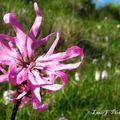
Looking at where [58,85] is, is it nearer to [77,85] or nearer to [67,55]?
[67,55]

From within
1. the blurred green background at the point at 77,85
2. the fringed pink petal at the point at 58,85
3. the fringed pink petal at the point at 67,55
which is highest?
the fringed pink petal at the point at 67,55

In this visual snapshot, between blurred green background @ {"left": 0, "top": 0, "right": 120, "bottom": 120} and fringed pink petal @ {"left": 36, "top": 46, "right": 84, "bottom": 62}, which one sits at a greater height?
fringed pink petal @ {"left": 36, "top": 46, "right": 84, "bottom": 62}

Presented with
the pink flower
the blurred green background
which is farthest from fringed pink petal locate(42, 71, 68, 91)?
the blurred green background

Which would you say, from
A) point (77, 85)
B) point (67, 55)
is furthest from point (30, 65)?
point (77, 85)

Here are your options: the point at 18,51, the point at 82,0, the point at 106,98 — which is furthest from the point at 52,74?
the point at 82,0

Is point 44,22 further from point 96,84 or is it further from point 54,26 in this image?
point 54,26

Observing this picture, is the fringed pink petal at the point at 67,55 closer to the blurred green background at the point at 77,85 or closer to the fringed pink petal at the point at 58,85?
the fringed pink petal at the point at 58,85

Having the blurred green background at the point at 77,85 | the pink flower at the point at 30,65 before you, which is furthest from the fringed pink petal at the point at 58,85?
the blurred green background at the point at 77,85

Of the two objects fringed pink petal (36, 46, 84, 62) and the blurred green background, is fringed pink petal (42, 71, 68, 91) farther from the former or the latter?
the blurred green background
